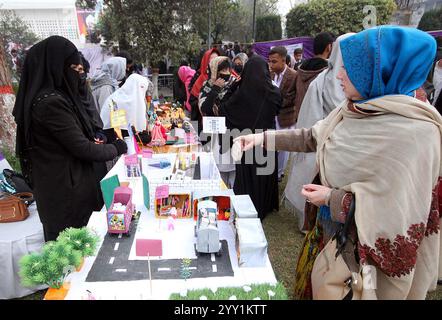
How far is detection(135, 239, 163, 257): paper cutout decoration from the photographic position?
1297 mm

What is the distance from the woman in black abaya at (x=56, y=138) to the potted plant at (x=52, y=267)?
75 cm

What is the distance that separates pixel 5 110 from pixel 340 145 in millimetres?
4279

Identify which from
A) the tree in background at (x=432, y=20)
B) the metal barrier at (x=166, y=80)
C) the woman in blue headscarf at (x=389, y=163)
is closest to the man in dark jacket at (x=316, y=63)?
the woman in blue headscarf at (x=389, y=163)

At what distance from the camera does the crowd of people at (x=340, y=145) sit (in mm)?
1048

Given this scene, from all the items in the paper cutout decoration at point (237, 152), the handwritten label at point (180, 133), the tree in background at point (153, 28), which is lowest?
the handwritten label at point (180, 133)

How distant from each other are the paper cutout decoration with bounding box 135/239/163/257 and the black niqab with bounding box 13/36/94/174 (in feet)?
3.41

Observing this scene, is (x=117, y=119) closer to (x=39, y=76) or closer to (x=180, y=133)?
(x=39, y=76)

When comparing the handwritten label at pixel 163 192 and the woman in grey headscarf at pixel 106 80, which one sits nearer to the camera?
the handwritten label at pixel 163 192

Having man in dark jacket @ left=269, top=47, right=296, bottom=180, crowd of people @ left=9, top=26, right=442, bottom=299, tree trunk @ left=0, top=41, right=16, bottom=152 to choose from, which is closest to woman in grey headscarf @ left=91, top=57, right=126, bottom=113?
crowd of people @ left=9, top=26, right=442, bottom=299

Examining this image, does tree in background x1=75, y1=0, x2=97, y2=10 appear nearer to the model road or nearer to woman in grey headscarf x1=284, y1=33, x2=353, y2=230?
woman in grey headscarf x1=284, y1=33, x2=353, y2=230

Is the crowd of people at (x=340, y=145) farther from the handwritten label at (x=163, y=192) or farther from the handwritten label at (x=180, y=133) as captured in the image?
the handwritten label at (x=180, y=133)

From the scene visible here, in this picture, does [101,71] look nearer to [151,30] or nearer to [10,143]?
[10,143]
